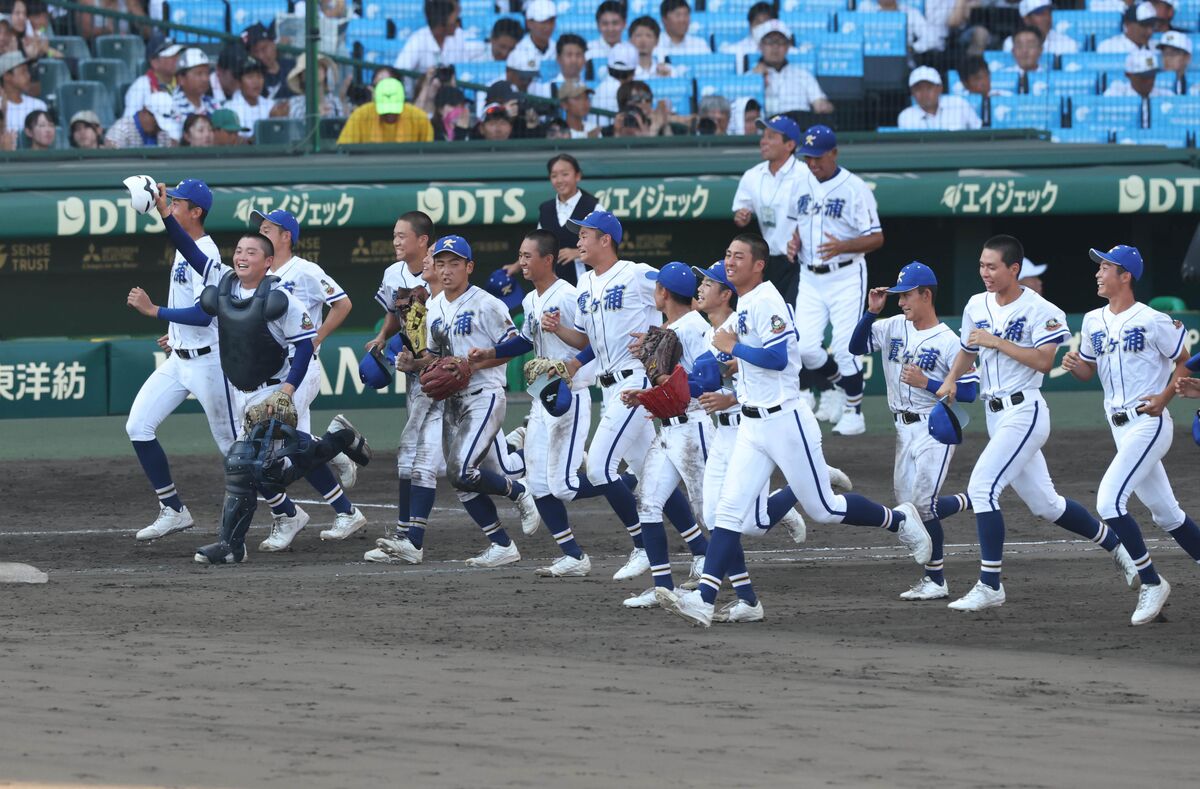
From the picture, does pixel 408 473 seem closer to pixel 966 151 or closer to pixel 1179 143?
pixel 966 151

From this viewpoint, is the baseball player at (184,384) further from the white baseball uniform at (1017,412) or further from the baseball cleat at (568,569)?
the white baseball uniform at (1017,412)

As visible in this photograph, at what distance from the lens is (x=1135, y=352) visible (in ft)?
25.5

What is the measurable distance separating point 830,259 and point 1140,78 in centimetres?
505

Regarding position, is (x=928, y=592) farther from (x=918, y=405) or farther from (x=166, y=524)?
(x=166, y=524)

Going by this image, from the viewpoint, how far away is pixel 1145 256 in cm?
1584

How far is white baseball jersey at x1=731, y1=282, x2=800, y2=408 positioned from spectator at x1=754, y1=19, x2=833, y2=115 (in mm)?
8130

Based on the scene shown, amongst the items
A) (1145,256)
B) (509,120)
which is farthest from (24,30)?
(1145,256)

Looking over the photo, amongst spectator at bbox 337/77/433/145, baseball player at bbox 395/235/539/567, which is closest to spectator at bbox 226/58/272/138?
spectator at bbox 337/77/433/145

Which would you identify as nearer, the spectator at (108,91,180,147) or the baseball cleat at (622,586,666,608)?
the baseball cleat at (622,586,666,608)

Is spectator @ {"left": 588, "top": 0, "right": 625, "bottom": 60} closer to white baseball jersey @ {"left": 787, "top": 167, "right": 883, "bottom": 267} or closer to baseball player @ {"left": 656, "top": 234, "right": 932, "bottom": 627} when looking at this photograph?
white baseball jersey @ {"left": 787, "top": 167, "right": 883, "bottom": 267}

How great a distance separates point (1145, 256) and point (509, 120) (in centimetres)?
516

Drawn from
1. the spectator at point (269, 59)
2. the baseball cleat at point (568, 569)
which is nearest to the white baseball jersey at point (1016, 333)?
the baseball cleat at point (568, 569)

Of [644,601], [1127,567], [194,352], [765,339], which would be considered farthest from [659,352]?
[194,352]

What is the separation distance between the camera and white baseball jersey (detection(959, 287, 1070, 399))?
7934 millimetres
